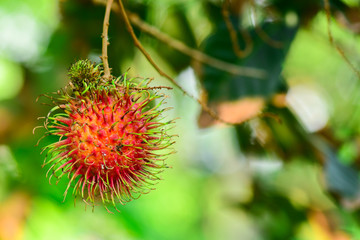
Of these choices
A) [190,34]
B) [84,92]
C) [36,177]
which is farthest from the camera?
[190,34]

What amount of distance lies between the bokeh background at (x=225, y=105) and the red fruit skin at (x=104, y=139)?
217mm

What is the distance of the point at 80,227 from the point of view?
51.4 inches

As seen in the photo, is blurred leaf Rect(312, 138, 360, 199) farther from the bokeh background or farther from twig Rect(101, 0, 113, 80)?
twig Rect(101, 0, 113, 80)

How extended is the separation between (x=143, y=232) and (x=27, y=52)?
2.30ft

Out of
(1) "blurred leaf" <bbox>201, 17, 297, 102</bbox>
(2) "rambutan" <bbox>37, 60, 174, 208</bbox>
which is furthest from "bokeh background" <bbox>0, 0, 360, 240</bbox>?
(2) "rambutan" <bbox>37, 60, 174, 208</bbox>

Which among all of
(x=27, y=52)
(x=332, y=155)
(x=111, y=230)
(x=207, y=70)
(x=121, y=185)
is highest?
(x=332, y=155)

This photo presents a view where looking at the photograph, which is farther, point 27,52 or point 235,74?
point 27,52

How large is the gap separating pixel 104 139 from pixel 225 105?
1.68 feet

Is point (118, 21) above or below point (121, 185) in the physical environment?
above

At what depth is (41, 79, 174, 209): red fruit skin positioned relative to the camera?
65 cm

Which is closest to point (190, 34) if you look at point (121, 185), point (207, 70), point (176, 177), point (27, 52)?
point (207, 70)

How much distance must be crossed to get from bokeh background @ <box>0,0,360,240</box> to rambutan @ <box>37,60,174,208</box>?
8.5 inches

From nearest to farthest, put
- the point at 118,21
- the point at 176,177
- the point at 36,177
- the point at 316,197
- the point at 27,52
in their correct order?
the point at 118,21
the point at 36,177
the point at 27,52
the point at 316,197
the point at 176,177

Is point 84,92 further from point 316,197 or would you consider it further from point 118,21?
point 316,197
